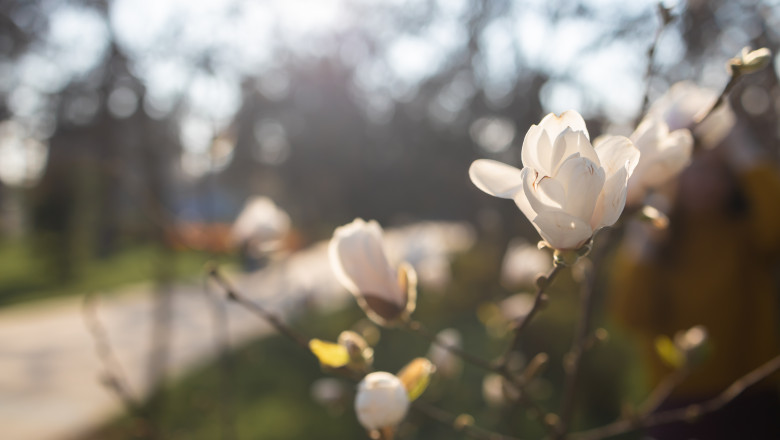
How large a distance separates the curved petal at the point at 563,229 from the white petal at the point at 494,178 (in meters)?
0.05

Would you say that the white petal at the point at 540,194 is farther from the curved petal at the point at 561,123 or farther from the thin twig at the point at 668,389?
the thin twig at the point at 668,389

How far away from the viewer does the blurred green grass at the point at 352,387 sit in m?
2.86

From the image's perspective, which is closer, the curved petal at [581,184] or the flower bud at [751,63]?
the curved petal at [581,184]

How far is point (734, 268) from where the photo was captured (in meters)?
1.71

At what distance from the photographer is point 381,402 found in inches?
23.4

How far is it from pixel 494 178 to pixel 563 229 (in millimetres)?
87

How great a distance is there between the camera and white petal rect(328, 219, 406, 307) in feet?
2.20

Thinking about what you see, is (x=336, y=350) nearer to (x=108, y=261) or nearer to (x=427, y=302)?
(x=427, y=302)

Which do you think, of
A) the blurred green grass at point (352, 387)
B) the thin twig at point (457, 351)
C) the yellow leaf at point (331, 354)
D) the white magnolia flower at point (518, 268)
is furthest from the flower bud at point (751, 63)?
the blurred green grass at point (352, 387)

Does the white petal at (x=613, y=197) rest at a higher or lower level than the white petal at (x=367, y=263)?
higher

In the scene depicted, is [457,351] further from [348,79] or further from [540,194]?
[348,79]

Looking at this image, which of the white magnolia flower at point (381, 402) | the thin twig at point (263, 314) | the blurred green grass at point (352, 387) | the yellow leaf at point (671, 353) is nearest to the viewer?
the white magnolia flower at point (381, 402)

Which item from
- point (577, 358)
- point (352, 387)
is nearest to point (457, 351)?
point (577, 358)

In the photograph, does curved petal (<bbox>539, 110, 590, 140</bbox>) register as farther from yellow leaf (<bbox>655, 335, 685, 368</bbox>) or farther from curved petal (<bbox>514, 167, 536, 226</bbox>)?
yellow leaf (<bbox>655, 335, 685, 368</bbox>)
